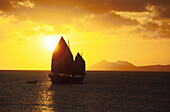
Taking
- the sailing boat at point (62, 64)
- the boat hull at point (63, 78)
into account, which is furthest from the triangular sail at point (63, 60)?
the boat hull at point (63, 78)

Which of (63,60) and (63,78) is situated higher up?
(63,60)

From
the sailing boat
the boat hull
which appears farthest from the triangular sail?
the boat hull

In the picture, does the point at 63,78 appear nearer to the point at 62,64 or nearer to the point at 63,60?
the point at 62,64

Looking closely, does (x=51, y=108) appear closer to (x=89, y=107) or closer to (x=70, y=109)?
(x=70, y=109)

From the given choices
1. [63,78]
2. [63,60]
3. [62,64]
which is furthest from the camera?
[63,78]

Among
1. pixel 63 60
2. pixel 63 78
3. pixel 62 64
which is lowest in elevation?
pixel 63 78

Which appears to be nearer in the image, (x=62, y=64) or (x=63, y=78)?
(x=62, y=64)

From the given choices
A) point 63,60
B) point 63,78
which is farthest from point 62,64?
point 63,78

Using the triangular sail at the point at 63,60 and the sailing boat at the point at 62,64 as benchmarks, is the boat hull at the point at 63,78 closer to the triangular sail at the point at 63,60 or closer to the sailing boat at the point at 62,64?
the sailing boat at the point at 62,64

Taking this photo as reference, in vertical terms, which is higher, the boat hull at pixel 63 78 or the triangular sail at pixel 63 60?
the triangular sail at pixel 63 60

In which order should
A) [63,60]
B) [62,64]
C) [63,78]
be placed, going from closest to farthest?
[63,60]
[62,64]
[63,78]

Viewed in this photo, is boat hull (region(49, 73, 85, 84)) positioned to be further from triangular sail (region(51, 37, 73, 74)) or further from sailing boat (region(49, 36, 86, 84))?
triangular sail (region(51, 37, 73, 74))

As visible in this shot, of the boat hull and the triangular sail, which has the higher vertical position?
the triangular sail

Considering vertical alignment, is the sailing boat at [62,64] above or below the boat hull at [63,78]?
above
